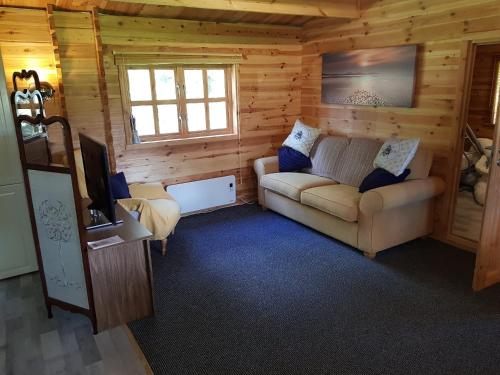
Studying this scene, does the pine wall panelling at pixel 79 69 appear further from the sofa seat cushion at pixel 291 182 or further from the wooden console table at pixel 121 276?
the sofa seat cushion at pixel 291 182

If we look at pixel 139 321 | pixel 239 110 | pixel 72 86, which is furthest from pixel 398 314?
pixel 72 86

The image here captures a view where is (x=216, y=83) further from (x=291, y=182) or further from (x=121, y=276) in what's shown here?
(x=121, y=276)

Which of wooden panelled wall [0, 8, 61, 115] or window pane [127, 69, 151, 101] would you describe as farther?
window pane [127, 69, 151, 101]

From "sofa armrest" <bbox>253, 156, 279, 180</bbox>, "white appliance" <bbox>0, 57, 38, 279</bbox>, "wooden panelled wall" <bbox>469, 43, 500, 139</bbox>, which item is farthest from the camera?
"wooden panelled wall" <bbox>469, 43, 500, 139</bbox>

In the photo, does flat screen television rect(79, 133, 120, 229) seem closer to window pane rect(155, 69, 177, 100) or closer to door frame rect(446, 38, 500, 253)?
window pane rect(155, 69, 177, 100)

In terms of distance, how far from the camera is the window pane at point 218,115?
4602mm

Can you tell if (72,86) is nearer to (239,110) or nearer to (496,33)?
(239,110)

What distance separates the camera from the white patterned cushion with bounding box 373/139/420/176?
133 inches

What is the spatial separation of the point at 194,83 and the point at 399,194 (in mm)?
2581

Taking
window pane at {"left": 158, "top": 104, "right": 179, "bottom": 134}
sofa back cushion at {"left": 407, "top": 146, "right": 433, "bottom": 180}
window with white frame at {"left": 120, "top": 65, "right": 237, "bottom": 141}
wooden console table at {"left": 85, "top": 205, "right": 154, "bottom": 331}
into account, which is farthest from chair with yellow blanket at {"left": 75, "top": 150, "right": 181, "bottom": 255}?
sofa back cushion at {"left": 407, "top": 146, "right": 433, "bottom": 180}

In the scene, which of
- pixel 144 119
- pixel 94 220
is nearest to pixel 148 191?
pixel 144 119

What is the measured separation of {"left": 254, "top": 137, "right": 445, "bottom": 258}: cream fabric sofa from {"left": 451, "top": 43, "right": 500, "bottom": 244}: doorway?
0.38 meters

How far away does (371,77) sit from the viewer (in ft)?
13.1

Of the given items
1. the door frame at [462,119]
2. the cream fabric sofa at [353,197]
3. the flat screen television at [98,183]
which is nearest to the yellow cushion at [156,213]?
the flat screen television at [98,183]
